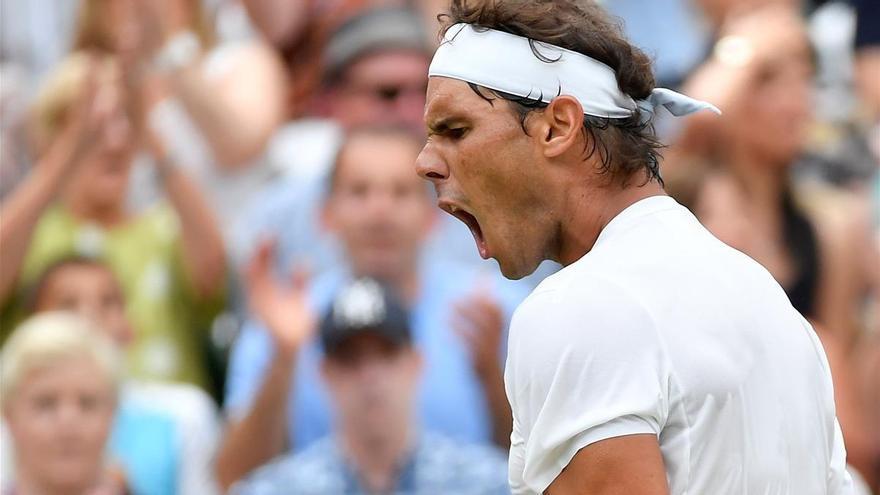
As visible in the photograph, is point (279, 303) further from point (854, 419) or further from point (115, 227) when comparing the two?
point (854, 419)

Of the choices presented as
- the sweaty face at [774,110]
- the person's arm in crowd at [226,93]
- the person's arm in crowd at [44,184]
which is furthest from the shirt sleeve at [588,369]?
the person's arm in crowd at [226,93]

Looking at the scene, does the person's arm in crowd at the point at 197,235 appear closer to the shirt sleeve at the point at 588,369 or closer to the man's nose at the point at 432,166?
the man's nose at the point at 432,166

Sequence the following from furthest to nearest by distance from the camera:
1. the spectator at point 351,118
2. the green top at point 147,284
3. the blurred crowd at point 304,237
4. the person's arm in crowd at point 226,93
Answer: the person's arm in crowd at point 226,93 → the spectator at point 351,118 → the green top at point 147,284 → the blurred crowd at point 304,237

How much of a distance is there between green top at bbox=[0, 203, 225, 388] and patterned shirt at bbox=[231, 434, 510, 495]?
740mm

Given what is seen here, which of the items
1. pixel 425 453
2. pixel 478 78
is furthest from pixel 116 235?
pixel 478 78

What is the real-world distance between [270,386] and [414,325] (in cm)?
51

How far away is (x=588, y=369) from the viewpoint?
2.01 m

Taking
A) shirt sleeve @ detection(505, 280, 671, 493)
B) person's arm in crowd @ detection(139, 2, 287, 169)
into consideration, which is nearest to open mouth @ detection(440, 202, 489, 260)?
shirt sleeve @ detection(505, 280, 671, 493)

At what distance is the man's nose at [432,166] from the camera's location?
2.29 m

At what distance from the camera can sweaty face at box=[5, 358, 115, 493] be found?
14.9 feet

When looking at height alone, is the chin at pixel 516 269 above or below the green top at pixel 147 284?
above

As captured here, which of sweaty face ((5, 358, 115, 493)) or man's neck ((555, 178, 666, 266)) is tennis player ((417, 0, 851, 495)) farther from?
sweaty face ((5, 358, 115, 493))

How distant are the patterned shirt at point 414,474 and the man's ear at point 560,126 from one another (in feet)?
8.29

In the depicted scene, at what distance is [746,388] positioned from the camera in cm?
206
